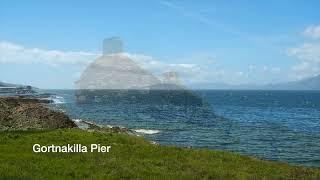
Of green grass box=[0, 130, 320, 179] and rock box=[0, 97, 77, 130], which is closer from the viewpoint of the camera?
green grass box=[0, 130, 320, 179]

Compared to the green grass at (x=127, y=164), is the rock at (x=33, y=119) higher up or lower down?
higher up

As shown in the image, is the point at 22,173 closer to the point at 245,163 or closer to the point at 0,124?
the point at 245,163

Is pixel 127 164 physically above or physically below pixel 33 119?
below

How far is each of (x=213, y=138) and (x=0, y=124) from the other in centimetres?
3244

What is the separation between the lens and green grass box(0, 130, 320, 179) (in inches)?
1118

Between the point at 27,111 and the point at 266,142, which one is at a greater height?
the point at 27,111

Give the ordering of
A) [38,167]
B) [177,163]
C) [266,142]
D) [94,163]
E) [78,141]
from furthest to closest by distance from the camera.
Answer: [266,142]
[78,141]
[177,163]
[94,163]
[38,167]

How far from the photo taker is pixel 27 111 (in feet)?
227

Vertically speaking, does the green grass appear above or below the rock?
below

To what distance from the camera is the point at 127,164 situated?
3181cm

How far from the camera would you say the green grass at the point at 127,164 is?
28.4 m

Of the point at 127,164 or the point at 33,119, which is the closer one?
the point at 127,164

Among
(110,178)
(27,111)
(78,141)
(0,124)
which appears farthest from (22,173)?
(27,111)

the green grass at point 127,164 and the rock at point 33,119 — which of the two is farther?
the rock at point 33,119
